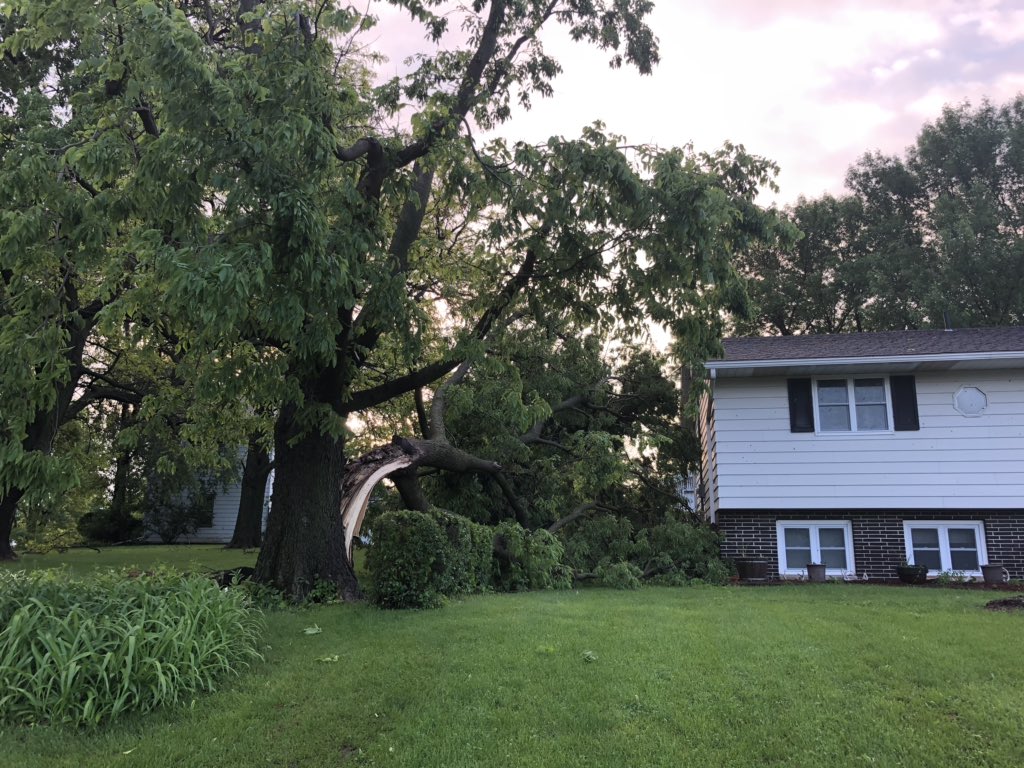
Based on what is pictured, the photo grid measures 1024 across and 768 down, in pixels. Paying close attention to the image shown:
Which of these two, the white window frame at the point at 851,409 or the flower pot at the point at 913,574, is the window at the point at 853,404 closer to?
the white window frame at the point at 851,409

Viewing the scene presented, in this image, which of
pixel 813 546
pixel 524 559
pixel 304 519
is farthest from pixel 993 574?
pixel 304 519

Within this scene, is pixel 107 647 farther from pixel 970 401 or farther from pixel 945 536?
pixel 970 401

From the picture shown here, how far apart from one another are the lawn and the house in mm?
5758

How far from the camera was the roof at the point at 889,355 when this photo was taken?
1231cm

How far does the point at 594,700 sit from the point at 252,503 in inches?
783

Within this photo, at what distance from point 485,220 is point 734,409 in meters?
6.12

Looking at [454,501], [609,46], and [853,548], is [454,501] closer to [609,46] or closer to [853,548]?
→ [853,548]

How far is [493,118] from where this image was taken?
9.11 metres

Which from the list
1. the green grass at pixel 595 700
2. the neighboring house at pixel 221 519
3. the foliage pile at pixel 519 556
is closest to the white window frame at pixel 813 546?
the foliage pile at pixel 519 556

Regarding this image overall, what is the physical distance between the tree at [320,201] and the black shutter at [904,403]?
6454mm

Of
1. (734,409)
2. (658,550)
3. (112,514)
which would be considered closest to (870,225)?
(734,409)

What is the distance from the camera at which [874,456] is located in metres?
12.9

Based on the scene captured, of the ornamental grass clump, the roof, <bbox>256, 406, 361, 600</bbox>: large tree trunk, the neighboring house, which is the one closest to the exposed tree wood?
<bbox>256, 406, 361, 600</bbox>: large tree trunk

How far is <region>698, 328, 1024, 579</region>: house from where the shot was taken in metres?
12.5
